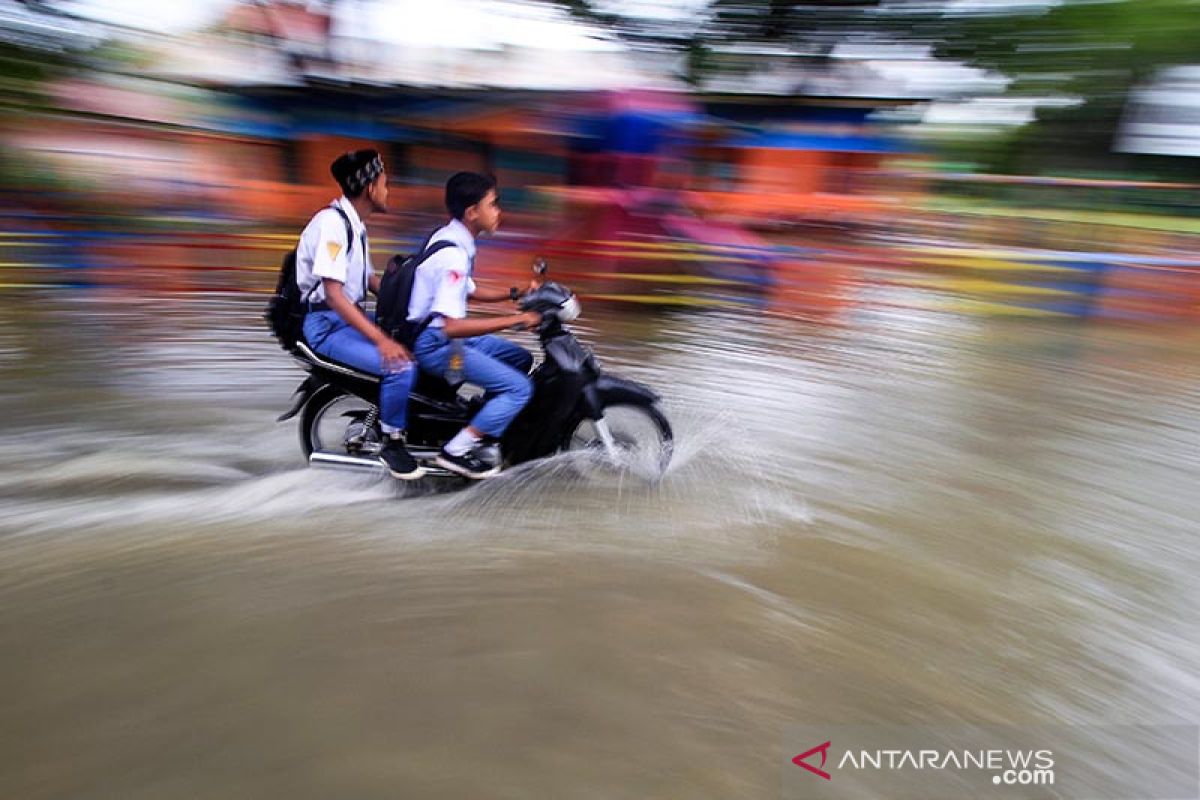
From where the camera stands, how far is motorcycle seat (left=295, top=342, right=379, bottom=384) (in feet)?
12.3

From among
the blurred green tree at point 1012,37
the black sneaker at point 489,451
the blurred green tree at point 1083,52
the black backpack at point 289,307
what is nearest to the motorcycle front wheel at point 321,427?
the black backpack at point 289,307

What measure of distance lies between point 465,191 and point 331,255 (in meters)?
0.61

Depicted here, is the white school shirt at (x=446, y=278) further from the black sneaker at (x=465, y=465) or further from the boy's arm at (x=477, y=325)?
the black sneaker at (x=465, y=465)

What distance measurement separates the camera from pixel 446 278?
3.52 m

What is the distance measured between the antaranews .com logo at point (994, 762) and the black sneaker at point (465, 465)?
6.40ft

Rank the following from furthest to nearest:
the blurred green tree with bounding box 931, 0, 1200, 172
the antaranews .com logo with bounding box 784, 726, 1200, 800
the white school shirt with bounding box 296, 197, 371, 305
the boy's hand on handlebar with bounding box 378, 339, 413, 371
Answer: the blurred green tree with bounding box 931, 0, 1200, 172 < the boy's hand on handlebar with bounding box 378, 339, 413, 371 < the white school shirt with bounding box 296, 197, 371, 305 < the antaranews .com logo with bounding box 784, 726, 1200, 800

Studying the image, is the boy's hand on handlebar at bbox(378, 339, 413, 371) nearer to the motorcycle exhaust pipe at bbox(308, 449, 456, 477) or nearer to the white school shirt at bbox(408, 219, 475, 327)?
the white school shirt at bbox(408, 219, 475, 327)

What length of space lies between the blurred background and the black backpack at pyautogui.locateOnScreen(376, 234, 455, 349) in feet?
2.55

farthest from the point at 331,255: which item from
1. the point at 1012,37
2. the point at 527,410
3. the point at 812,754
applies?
the point at 1012,37

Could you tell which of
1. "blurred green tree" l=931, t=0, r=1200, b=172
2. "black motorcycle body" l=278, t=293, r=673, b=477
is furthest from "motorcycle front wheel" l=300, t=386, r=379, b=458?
"blurred green tree" l=931, t=0, r=1200, b=172

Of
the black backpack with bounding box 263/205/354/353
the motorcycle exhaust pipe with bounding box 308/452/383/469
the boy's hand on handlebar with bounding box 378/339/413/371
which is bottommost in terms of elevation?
the motorcycle exhaust pipe with bounding box 308/452/383/469

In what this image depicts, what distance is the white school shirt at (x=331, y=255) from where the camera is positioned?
3.44 m

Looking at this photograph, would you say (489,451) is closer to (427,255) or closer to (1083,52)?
(427,255)

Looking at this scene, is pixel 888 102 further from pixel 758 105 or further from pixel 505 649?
pixel 505 649
